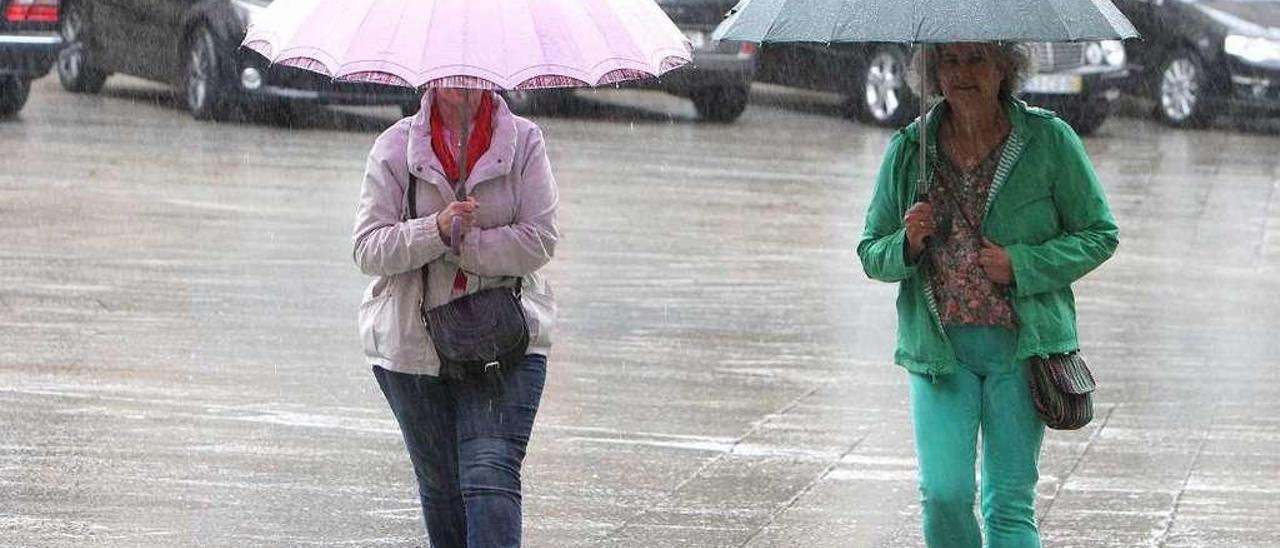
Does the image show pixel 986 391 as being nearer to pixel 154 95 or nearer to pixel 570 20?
pixel 570 20

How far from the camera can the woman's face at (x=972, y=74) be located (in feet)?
17.1

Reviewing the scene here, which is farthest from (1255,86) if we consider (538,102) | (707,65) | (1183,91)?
(538,102)

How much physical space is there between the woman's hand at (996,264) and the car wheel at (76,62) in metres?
16.7

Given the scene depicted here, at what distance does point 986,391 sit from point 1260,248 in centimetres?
Result: 922

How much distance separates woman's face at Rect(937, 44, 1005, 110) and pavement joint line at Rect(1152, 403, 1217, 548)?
7.12 ft

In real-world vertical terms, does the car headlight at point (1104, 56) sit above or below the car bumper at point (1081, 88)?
above

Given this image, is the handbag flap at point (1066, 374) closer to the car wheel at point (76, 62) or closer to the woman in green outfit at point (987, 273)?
the woman in green outfit at point (987, 273)

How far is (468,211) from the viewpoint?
5047 mm

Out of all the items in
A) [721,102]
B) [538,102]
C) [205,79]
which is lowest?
[538,102]

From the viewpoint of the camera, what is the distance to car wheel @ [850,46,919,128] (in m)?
21.7

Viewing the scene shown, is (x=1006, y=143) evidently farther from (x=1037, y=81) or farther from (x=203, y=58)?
(x=1037, y=81)

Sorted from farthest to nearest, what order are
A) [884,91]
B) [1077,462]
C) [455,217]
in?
1. [884,91]
2. [1077,462]
3. [455,217]

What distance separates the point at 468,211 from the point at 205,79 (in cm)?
1497

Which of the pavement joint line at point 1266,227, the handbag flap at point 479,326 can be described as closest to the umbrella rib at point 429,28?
the handbag flap at point 479,326
